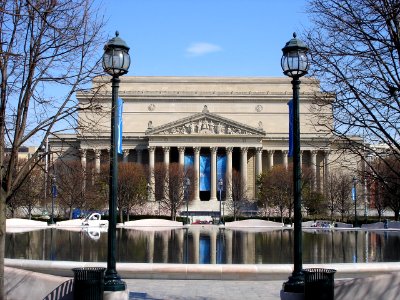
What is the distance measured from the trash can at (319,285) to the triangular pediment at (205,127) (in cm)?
8880

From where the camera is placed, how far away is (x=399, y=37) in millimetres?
10648

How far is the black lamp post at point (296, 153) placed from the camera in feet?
43.6

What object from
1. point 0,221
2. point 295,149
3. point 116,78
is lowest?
point 0,221

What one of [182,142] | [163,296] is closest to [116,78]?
[163,296]

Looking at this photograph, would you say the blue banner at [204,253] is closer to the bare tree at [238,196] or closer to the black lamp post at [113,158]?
the black lamp post at [113,158]

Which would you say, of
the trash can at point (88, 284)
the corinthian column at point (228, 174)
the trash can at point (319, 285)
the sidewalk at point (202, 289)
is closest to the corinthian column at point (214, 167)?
the corinthian column at point (228, 174)

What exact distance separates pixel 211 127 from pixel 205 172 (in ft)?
26.7

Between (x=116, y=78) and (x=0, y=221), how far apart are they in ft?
15.1

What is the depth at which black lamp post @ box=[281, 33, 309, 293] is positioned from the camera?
13.3 meters

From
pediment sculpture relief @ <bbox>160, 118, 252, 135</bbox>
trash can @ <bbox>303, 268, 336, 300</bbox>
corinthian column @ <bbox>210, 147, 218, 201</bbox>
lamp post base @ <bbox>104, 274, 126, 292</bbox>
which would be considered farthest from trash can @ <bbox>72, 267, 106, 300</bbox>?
pediment sculpture relief @ <bbox>160, 118, 252, 135</bbox>

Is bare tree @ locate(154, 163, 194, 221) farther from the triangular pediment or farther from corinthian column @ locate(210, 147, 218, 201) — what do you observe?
the triangular pediment

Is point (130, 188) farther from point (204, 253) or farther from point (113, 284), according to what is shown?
point (113, 284)

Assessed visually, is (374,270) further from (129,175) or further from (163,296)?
(129,175)

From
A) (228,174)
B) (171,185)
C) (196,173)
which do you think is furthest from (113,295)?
(228,174)
